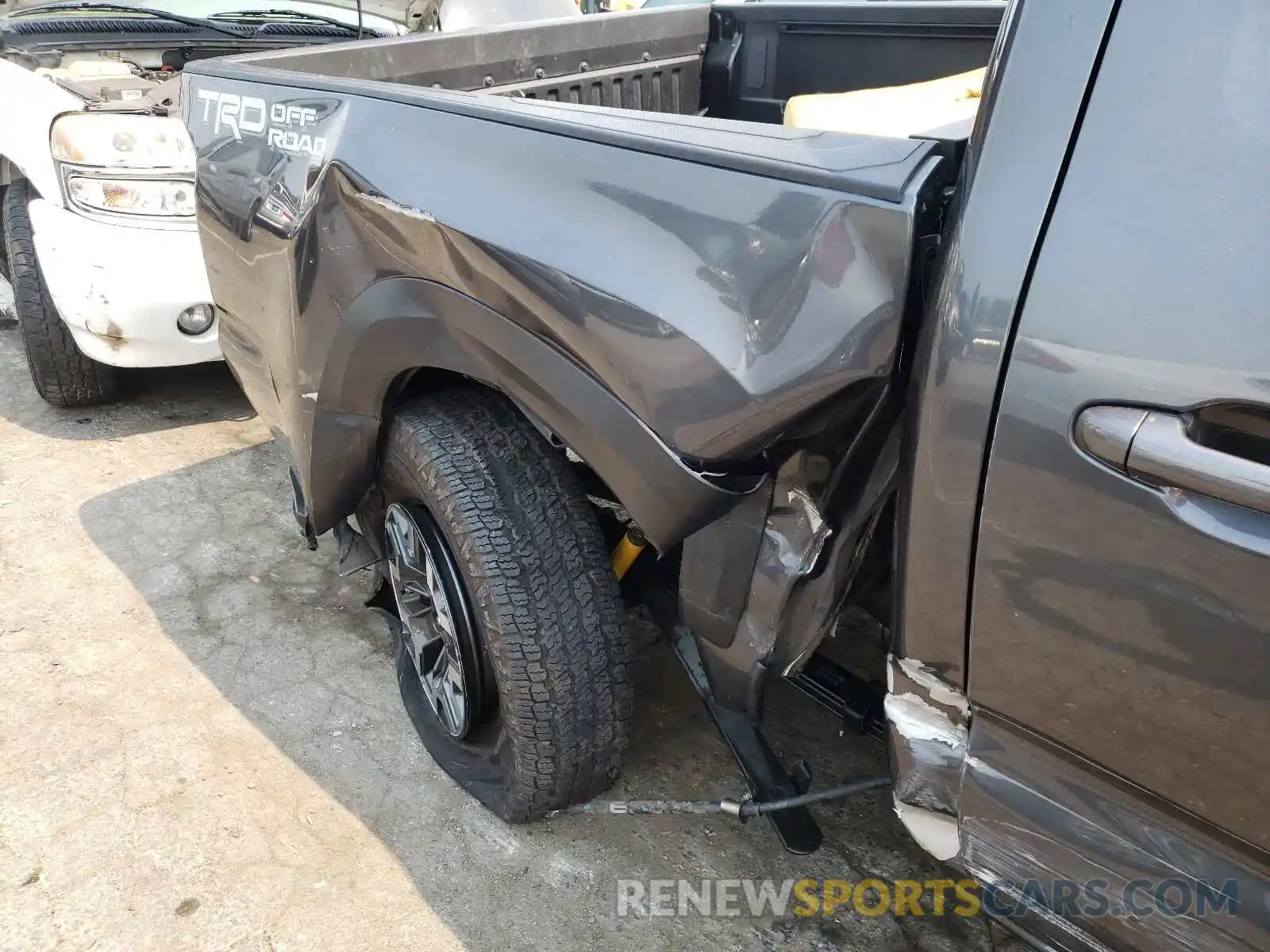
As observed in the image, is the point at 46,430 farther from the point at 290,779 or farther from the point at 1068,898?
the point at 1068,898

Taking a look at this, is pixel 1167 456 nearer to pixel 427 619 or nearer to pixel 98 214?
→ pixel 427 619

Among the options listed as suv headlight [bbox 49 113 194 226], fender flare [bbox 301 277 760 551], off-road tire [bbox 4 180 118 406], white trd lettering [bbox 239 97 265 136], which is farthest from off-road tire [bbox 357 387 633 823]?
off-road tire [bbox 4 180 118 406]

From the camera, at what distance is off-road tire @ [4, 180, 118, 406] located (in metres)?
3.72

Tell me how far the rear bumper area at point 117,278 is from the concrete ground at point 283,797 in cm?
76

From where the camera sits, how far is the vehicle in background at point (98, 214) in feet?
11.0

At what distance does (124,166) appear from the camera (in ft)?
11.0

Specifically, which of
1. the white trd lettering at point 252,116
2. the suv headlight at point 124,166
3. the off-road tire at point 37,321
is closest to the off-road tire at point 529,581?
the white trd lettering at point 252,116

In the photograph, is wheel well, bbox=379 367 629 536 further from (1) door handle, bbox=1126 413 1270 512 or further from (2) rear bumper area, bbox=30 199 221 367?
(2) rear bumper area, bbox=30 199 221 367

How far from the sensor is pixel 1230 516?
3.01ft

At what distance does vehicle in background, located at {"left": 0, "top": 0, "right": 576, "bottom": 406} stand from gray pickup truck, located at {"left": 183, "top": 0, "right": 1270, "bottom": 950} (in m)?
1.50

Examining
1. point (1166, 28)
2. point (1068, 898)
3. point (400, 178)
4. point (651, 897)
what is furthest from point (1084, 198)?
point (651, 897)

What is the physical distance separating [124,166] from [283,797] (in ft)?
7.89

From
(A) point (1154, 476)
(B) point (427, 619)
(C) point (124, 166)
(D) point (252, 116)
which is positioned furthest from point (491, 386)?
(C) point (124, 166)

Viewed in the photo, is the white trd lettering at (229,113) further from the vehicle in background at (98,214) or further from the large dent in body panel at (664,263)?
the vehicle in background at (98,214)
